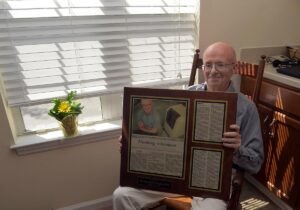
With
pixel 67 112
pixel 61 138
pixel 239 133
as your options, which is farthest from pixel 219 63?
pixel 61 138

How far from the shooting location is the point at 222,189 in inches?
40.5

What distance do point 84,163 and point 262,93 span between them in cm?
119

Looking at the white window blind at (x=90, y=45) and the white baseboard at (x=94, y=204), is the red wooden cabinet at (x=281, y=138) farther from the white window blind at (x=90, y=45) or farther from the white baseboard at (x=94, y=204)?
the white baseboard at (x=94, y=204)

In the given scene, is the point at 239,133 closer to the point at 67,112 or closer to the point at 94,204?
the point at 67,112

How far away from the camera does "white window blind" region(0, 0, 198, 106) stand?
4.45 feet

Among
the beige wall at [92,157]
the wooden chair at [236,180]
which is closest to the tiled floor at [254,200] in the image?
the beige wall at [92,157]

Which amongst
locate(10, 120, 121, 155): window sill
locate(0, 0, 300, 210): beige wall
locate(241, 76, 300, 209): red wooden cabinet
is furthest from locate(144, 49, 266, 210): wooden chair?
locate(10, 120, 121, 155): window sill

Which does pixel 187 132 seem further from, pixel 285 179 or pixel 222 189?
pixel 285 179

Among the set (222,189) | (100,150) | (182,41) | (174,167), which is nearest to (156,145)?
(174,167)

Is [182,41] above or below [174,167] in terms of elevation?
above

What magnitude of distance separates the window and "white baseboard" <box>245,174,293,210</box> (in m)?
0.94

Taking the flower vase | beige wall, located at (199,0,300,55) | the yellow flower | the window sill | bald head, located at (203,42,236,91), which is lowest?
the window sill

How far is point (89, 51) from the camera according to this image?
1494 millimetres

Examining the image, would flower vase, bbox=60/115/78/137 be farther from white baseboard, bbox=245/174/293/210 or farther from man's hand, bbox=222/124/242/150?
white baseboard, bbox=245/174/293/210
